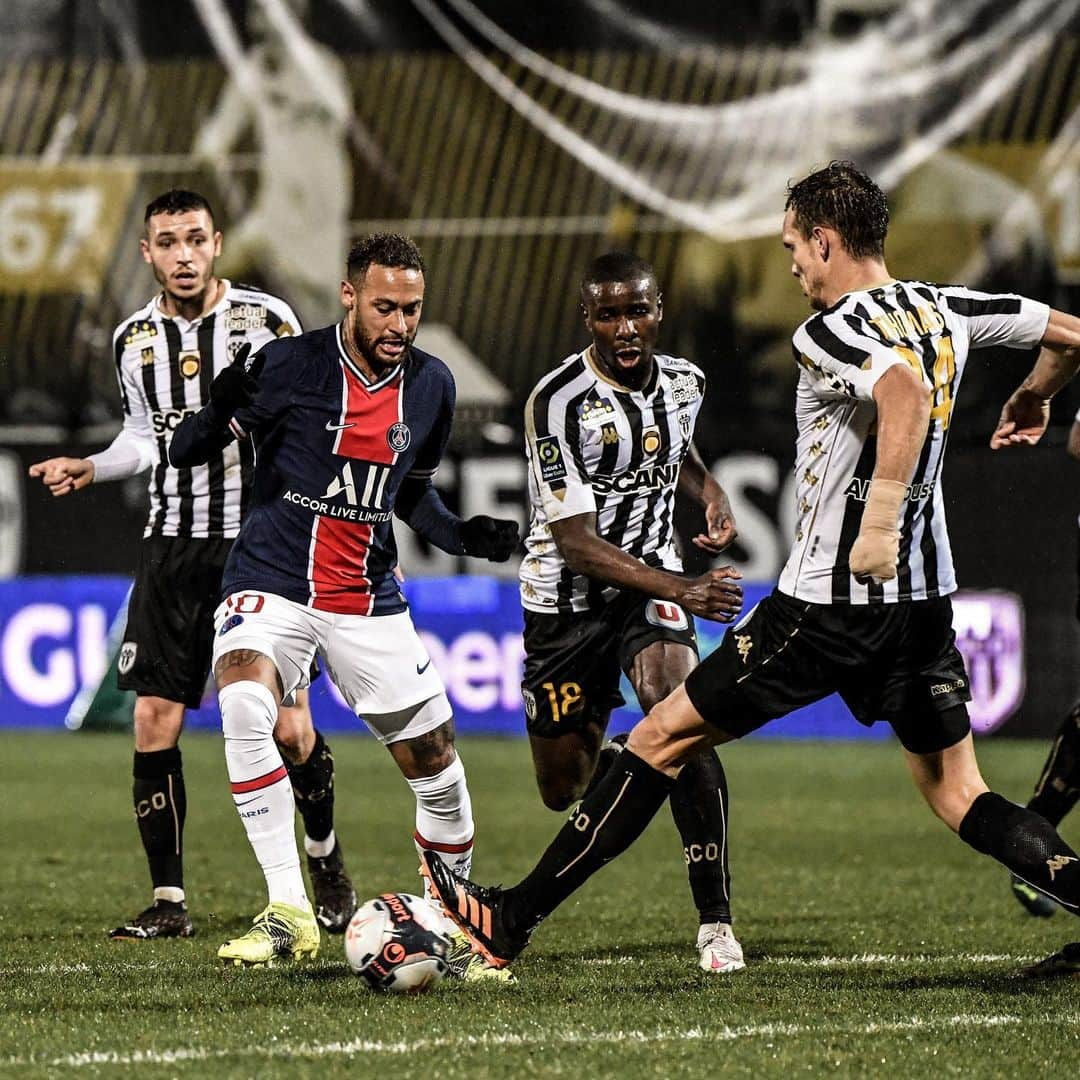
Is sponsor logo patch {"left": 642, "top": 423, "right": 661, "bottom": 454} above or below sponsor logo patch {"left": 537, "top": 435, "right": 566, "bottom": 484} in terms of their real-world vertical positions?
above

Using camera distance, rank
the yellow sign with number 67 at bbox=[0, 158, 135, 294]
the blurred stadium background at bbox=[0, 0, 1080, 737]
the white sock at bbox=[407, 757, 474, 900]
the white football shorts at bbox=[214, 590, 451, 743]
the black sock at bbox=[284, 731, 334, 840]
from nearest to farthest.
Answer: the white football shorts at bbox=[214, 590, 451, 743]
the white sock at bbox=[407, 757, 474, 900]
the black sock at bbox=[284, 731, 334, 840]
the blurred stadium background at bbox=[0, 0, 1080, 737]
the yellow sign with number 67 at bbox=[0, 158, 135, 294]

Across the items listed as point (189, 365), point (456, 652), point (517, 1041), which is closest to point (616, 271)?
point (189, 365)

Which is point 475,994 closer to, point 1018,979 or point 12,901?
point 1018,979

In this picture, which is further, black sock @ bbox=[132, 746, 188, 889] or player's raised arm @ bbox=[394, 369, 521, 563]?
black sock @ bbox=[132, 746, 188, 889]

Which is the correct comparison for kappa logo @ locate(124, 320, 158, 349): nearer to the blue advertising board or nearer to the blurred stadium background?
the blue advertising board

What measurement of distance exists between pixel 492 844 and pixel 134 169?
8925mm

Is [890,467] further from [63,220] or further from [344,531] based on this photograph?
Result: [63,220]

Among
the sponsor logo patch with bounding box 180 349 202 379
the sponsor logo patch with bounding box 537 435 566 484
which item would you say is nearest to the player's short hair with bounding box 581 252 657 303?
the sponsor logo patch with bounding box 537 435 566 484

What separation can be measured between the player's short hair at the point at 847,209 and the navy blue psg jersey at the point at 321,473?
1.46 meters

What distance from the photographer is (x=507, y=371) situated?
49.6 ft

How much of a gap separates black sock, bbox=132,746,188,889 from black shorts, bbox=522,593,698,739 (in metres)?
1.18

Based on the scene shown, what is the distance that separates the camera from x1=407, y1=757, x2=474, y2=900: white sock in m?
5.68

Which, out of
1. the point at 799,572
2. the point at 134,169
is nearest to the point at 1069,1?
the point at 134,169

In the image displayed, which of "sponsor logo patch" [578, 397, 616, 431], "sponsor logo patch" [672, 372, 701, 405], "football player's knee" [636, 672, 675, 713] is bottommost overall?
"football player's knee" [636, 672, 675, 713]
